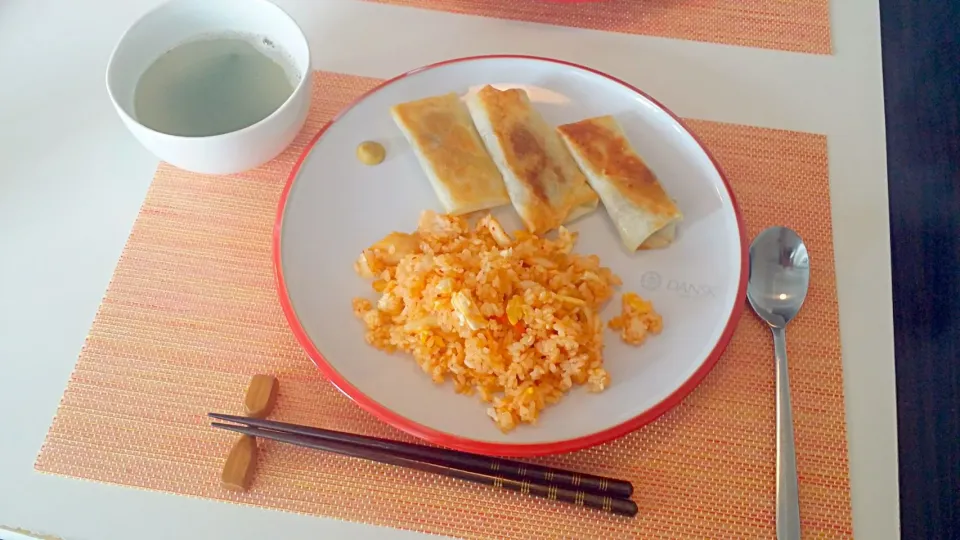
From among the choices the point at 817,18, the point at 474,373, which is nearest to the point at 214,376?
the point at 474,373

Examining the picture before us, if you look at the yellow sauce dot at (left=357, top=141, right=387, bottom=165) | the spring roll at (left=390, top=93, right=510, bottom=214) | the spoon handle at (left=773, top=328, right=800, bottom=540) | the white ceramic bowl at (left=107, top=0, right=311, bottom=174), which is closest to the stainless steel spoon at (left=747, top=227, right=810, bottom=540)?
the spoon handle at (left=773, top=328, right=800, bottom=540)

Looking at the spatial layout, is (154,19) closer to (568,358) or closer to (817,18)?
(568,358)

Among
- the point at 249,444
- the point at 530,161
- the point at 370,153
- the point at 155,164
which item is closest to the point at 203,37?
the point at 155,164

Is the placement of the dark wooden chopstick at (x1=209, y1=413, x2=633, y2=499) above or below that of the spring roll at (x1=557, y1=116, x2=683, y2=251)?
below

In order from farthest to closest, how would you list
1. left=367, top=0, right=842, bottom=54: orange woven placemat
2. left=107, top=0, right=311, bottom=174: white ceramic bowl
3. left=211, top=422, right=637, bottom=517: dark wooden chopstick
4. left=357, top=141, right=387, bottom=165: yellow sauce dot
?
1. left=367, top=0, right=842, bottom=54: orange woven placemat
2. left=357, top=141, right=387, bottom=165: yellow sauce dot
3. left=107, top=0, right=311, bottom=174: white ceramic bowl
4. left=211, top=422, right=637, bottom=517: dark wooden chopstick

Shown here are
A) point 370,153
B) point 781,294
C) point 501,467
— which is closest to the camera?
point 501,467

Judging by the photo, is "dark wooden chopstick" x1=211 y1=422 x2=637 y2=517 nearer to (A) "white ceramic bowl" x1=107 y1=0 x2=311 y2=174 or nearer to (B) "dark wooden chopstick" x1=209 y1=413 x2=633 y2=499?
(B) "dark wooden chopstick" x1=209 y1=413 x2=633 y2=499

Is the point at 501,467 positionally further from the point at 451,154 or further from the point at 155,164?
the point at 155,164

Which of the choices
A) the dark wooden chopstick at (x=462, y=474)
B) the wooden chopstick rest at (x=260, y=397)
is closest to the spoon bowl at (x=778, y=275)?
the dark wooden chopstick at (x=462, y=474)
